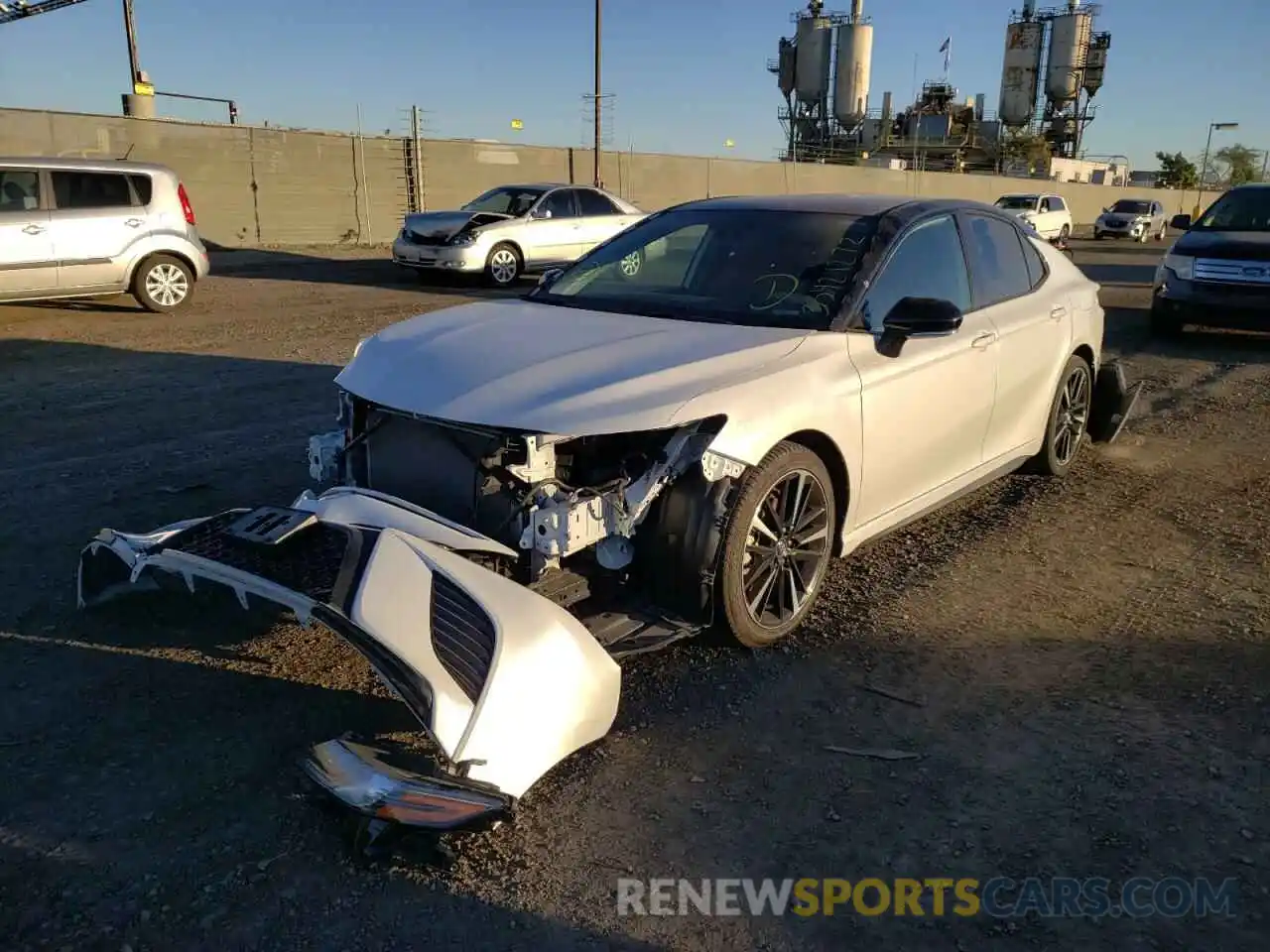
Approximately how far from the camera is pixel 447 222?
618 inches

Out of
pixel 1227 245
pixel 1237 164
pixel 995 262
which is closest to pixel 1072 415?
pixel 995 262

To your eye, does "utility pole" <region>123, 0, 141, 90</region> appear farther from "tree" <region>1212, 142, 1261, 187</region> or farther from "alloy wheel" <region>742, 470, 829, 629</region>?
"tree" <region>1212, 142, 1261, 187</region>

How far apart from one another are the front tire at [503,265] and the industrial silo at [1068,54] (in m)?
67.6

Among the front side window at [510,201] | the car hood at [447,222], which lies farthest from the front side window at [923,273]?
the front side window at [510,201]

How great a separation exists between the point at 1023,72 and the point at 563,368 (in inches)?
3102

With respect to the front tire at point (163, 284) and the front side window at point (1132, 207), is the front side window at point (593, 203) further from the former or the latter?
the front side window at point (1132, 207)

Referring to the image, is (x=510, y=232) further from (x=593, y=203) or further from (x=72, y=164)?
(x=72, y=164)

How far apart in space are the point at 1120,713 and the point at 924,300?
1688 mm

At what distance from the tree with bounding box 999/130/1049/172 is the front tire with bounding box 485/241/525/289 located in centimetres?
5927

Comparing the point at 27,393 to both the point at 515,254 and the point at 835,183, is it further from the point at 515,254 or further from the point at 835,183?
the point at 835,183

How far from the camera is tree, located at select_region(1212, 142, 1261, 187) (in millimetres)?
92312

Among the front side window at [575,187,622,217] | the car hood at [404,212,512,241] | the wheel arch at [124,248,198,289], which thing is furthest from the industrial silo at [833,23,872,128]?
the wheel arch at [124,248,198,289]

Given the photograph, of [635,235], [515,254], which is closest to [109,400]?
[635,235]

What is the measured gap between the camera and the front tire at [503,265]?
613 inches
